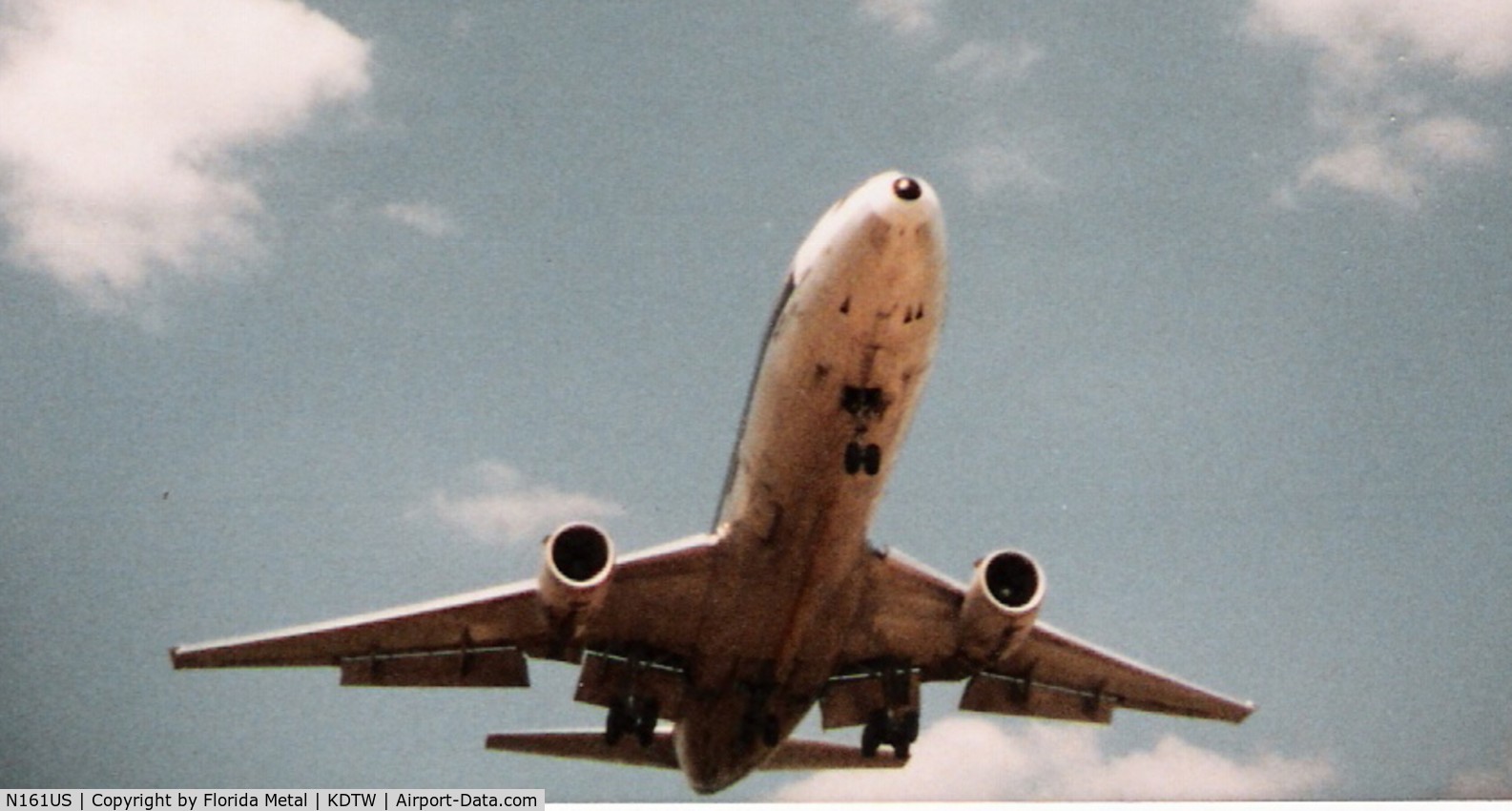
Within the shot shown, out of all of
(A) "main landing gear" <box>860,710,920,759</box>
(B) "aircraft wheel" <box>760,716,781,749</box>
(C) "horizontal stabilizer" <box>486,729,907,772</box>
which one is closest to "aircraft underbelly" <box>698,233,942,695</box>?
(B) "aircraft wheel" <box>760,716,781,749</box>

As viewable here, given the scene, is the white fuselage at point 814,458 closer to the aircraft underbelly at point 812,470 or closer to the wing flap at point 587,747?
the aircraft underbelly at point 812,470

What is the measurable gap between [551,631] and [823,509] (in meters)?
2.95

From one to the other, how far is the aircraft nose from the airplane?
0.05 ft

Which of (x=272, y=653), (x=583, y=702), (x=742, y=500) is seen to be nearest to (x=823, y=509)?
(x=742, y=500)

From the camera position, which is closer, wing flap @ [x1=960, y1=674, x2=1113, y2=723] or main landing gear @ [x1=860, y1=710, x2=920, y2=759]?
main landing gear @ [x1=860, y1=710, x2=920, y2=759]

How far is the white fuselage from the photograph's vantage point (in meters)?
11.6

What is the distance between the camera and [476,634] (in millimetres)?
15898

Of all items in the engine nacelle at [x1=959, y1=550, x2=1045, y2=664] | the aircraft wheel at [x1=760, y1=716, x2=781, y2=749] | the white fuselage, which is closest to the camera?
the white fuselage

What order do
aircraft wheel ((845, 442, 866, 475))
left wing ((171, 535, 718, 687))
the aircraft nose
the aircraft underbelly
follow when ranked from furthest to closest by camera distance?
left wing ((171, 535, 718, 687)) → aircraft wheel ((845, 442, 866, 475)) → the aircraft underbelly → the aircraft nose

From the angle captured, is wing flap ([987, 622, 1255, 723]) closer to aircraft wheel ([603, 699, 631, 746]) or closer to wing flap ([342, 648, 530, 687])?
aircraft wheel ([603, 699, 631, 746])

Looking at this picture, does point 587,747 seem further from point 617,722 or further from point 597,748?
point 617,722

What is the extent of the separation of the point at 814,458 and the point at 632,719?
14.3 ft

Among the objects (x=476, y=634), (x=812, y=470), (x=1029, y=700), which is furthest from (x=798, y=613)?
(x=1029, y=700)

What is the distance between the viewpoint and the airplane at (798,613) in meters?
12.0
